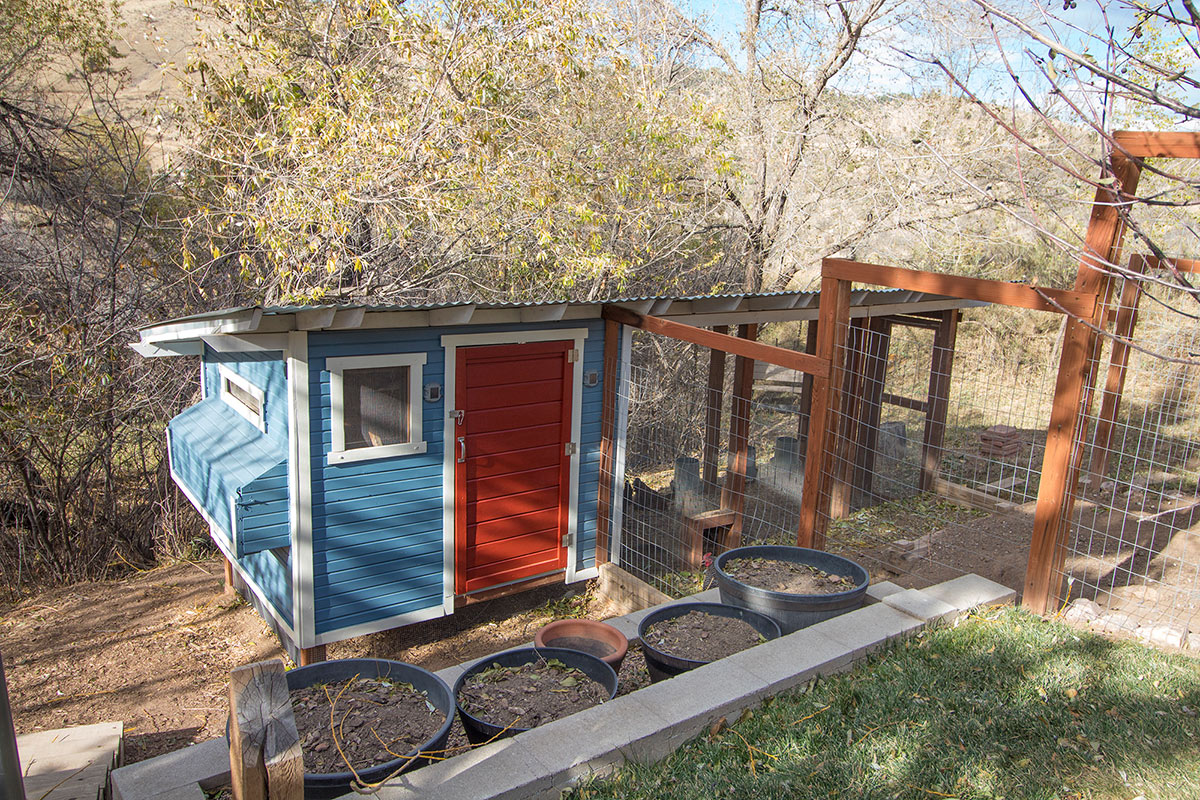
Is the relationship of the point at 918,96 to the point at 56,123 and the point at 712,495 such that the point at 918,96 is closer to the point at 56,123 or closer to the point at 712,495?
the point at 712,495

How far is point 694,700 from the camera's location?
3.23 m

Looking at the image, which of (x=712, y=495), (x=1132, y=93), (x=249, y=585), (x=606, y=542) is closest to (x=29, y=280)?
(x=249, y=585)

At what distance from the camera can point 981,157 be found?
10539 millimetres

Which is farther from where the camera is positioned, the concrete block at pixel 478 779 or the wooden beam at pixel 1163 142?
the wooden beam at pixel 1163 142

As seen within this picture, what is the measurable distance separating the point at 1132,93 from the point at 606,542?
17.6ft

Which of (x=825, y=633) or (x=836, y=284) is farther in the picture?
(x=836, y=284)

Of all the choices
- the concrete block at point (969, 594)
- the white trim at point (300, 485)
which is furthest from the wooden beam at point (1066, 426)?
the white trim at point (300, 485)

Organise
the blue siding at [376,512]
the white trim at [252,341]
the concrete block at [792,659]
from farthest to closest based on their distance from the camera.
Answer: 1. the blue siding at [376,512]
2. the white trim at [252,341]
3. the concrete block at [792,659]

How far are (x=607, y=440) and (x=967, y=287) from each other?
121 inches

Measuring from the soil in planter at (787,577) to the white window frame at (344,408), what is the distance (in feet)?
7.76

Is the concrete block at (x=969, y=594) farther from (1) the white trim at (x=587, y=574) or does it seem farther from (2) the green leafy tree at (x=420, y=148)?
(2) the green leafy tree at (x=420, y=148)

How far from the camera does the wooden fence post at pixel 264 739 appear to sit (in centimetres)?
186

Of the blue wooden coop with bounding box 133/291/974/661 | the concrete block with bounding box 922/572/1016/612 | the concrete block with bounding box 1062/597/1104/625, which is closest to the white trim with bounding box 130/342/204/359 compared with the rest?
the blue wooden coop with bounding box 133/291/974/661

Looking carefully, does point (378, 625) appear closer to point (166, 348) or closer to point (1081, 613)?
point (166, 348)
